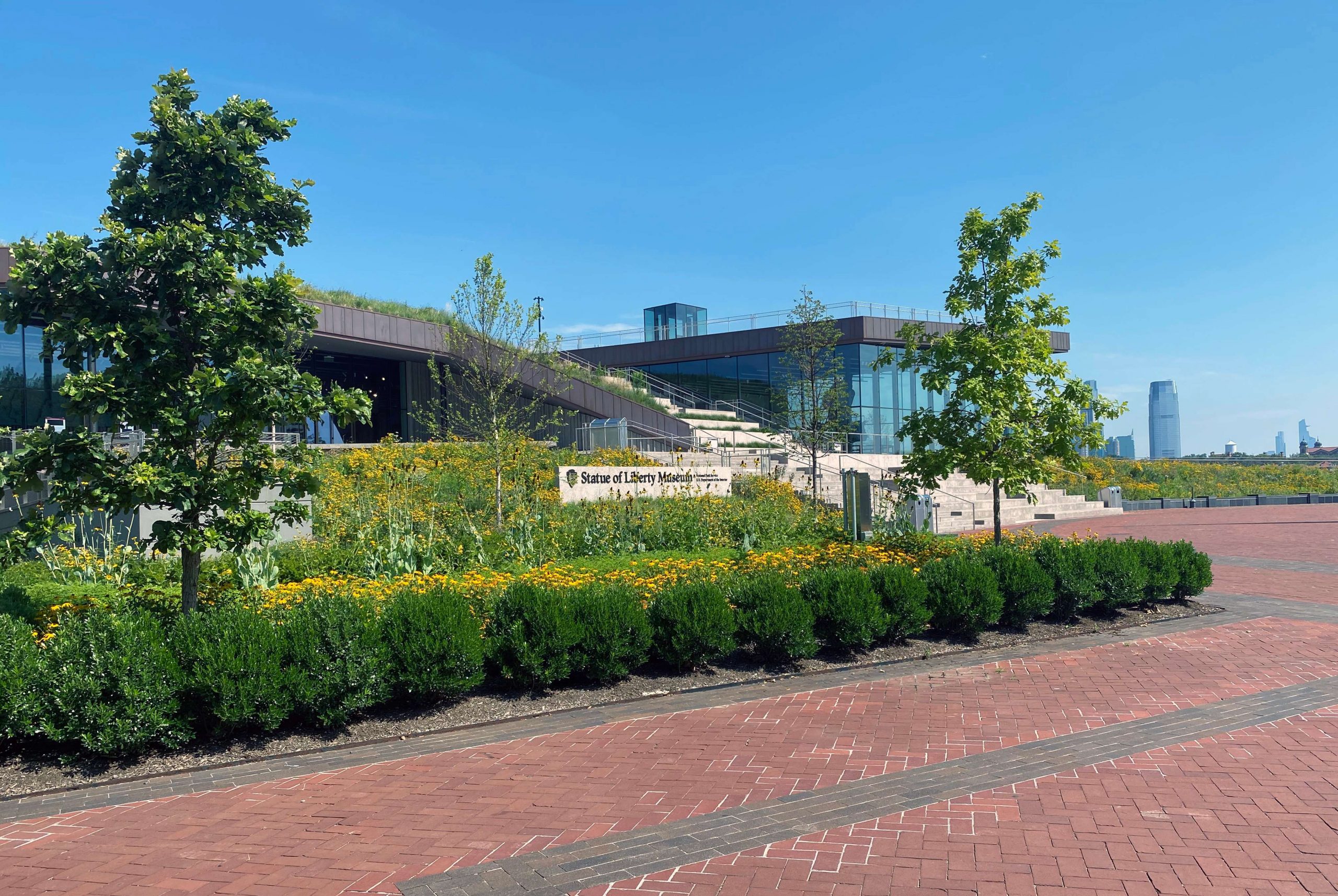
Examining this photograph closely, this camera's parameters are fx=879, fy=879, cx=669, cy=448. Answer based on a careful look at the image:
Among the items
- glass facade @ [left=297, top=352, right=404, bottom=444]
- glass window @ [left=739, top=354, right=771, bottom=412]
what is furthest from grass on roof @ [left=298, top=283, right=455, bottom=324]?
glass window @ [left=739, top=354, right=771, bottom=412]

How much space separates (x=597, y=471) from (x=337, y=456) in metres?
6.46

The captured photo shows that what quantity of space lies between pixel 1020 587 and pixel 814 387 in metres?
12.6

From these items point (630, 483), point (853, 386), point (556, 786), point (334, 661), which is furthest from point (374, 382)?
point (556, 786)

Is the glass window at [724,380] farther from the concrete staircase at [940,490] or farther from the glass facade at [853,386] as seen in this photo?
the concrete staircase at [940,490]

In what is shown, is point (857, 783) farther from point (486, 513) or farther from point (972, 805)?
point (486, 513)

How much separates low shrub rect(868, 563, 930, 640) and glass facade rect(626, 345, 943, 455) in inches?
889

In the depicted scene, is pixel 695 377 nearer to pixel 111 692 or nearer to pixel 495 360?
pixel 495 360

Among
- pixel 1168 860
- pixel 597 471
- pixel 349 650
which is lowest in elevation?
pixel 1168 860

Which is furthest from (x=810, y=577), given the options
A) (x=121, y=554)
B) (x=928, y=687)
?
(x=121, y=554)

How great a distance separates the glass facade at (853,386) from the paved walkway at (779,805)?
2514 centimetres

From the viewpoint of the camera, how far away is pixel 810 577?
9203 millimetres

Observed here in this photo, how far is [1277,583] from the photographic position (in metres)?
13.7

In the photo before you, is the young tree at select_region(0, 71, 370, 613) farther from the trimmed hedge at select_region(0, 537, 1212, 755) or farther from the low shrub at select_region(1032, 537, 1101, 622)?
the low shrub at select_region(1032, 537, 1101, 622)

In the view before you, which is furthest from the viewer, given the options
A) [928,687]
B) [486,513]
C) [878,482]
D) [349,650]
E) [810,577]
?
[878,482]
